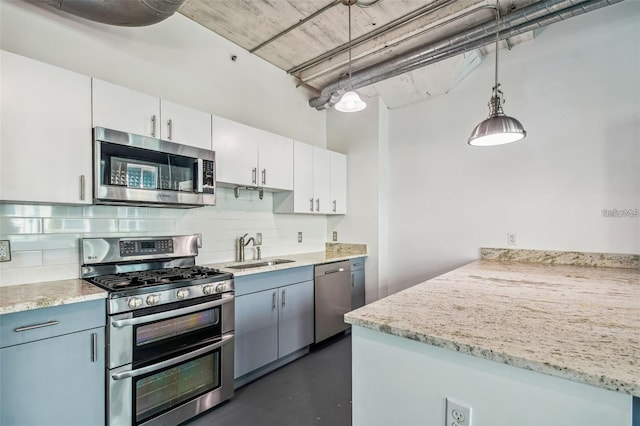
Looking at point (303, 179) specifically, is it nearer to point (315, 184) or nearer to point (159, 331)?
point (315, 184)

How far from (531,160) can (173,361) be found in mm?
3415

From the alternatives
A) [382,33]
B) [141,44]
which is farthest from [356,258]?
[141,44]

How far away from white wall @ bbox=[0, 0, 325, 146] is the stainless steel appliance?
1.25m

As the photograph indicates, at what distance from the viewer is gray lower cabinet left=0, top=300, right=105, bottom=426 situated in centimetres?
142

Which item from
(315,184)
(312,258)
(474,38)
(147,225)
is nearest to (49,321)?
(147,225)

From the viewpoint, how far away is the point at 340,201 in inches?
153

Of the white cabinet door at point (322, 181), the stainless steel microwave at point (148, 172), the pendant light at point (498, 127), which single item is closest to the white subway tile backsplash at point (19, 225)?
the stainless steel microwave at point (148, 172)

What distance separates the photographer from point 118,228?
2244mm

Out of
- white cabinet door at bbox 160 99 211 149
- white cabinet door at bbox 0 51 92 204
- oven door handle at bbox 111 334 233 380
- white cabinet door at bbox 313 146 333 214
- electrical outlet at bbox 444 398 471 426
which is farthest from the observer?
white cabinet door at bbox 313 146 333 214

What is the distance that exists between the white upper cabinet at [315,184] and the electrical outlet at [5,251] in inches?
83.5

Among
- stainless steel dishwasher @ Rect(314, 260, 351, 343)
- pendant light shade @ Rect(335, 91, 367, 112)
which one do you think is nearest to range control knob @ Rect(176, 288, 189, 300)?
stainless steel dishwasher @ Rect(314, 260, 351, 343)

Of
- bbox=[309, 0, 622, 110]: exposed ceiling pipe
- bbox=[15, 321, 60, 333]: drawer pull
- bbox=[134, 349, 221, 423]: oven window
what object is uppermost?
bbox=[309, 0, 622, 110]: exposed ceiling pipe

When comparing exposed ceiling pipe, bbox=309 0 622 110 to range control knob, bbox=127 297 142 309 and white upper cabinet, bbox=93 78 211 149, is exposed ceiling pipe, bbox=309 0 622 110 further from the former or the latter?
range control knob, bbox=127 297 142 309

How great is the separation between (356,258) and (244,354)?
1.69 meters
